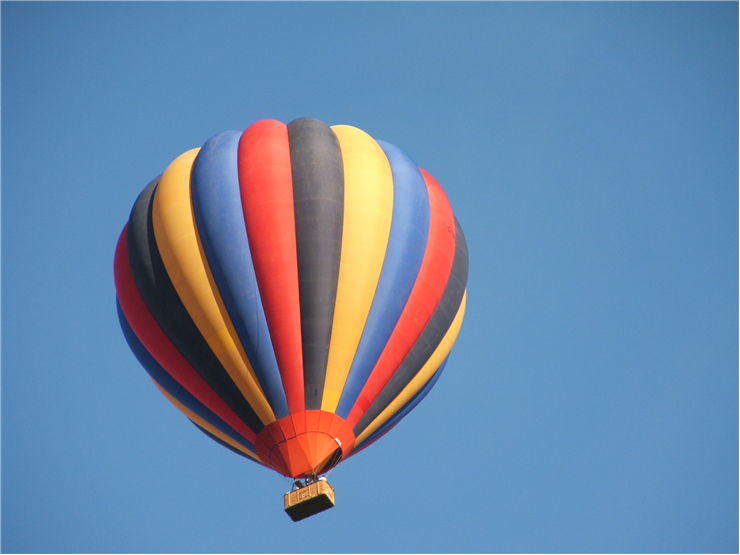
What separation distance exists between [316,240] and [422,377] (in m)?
3.12

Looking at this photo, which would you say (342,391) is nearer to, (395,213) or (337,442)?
(337,442)

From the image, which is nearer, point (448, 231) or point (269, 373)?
point (269, 373)

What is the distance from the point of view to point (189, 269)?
2441 cm

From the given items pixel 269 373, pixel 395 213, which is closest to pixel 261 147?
pixel 395 213

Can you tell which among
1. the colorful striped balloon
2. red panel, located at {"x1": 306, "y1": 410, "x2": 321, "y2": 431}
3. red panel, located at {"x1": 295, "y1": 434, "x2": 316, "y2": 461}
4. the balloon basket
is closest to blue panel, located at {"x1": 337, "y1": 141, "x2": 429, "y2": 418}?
the colorful striped balloon

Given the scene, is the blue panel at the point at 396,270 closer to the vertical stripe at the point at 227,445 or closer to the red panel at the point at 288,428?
the red panel at the point at 288,428

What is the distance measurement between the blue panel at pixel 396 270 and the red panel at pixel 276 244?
1032 mm

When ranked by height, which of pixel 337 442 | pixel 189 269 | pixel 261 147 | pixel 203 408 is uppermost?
pixel 261 147

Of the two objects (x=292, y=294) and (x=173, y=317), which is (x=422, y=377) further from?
(x=173, y=317)

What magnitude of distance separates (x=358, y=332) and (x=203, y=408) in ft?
9.61

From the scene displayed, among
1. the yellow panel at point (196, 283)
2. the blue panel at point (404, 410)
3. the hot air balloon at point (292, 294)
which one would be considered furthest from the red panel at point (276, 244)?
the blue panel at point (404, 410)

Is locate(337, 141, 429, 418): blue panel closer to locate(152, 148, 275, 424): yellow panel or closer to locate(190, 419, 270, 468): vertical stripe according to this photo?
locate(152, 148, 275, 424): yellow panel

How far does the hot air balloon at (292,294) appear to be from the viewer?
23.8 metres

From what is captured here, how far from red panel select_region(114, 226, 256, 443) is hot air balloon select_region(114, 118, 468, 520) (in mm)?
28
